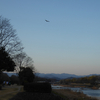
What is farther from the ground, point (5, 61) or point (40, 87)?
point (5, 61)

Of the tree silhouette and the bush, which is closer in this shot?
the bush

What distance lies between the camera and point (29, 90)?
2448 centimetres

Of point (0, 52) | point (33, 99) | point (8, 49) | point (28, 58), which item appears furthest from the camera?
point (28, 58)

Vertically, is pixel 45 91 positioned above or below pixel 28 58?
below

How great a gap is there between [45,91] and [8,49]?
1193 cm

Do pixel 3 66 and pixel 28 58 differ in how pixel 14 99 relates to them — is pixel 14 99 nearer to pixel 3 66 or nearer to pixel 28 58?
pixel 3 66

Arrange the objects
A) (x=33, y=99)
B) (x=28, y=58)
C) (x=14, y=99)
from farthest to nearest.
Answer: (x=28, y=58), (x=33, y=99), (x=14, y=99)

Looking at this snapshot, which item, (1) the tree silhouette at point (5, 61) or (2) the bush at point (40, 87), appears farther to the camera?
(1) the tree silhouette at point (5, 61)

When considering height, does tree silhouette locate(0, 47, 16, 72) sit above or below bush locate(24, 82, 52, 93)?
above

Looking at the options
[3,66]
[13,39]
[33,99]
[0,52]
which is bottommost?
[33,99]

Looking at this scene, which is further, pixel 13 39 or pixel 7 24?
pixel 13 39

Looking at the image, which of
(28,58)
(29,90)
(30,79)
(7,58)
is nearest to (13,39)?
(7,58)

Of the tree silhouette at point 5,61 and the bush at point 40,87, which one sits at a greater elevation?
the tree silhouette at point 5,61

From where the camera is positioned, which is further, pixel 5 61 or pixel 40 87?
pixel 5 61
